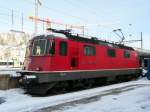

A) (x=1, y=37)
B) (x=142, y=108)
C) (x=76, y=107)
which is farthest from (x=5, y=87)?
(x=1, y=37)

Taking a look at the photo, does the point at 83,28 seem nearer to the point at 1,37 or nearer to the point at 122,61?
the point at 122,61

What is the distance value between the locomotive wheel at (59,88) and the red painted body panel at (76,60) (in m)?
0.81

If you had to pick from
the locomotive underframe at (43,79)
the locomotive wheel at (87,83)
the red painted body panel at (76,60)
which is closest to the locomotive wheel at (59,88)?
the locomotive underframe at (43,79)

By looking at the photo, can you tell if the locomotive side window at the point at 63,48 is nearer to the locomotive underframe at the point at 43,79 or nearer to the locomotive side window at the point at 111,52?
the locomotive underframe at the point at 43,79

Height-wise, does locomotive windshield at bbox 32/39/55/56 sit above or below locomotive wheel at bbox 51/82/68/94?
above

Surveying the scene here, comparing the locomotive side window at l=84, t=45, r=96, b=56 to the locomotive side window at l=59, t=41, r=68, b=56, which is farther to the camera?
the locomotive side window at l=84, t=45, r=96, b=56

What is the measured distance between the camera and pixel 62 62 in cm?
1670

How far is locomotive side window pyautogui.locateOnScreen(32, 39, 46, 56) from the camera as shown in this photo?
16.3 metres

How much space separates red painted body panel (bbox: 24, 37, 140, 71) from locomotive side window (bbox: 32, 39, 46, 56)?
0.84 feet

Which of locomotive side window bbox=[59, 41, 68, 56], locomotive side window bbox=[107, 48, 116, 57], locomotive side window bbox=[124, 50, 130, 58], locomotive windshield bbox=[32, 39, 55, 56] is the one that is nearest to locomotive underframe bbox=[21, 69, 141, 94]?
locomotive side window bbox=[59, 41, 68, 56]

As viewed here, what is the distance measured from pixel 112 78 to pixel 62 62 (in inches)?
285

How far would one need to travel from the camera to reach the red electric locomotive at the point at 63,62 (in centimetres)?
1582

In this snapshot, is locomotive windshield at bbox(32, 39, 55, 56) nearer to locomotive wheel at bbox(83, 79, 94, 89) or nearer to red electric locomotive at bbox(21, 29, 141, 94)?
red electric locomotive at bbox(21, 29, 141, 94)

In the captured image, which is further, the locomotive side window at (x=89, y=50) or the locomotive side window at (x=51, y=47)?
the locomotive side window at (x=89, y=50)
